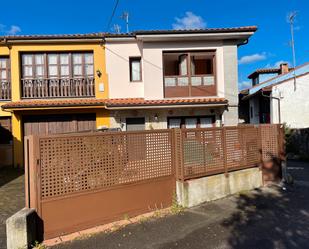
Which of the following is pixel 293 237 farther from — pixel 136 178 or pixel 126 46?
pixel 126 46

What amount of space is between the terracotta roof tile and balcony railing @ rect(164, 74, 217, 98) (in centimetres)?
46

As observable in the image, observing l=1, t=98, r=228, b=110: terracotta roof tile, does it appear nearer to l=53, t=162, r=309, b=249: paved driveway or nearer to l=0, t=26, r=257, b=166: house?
l=0, t=26, r=257, b=166: house

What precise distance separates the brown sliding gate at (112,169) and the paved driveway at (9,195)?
1.18m

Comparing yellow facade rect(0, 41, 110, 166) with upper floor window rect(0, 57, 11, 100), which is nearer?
yellow facade rect(0, 41, 110, 166)

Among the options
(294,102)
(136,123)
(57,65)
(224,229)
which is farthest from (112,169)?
(294,102)

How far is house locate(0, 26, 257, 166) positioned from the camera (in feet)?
43.6

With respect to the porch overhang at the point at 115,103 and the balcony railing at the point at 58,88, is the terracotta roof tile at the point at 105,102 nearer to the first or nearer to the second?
the porch overhang at the point at 115,103

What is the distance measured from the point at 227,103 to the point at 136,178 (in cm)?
857

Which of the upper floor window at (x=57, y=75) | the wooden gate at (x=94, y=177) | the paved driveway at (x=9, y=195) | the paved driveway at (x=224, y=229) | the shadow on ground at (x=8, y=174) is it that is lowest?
the paved driveway at (x=224, y=229)

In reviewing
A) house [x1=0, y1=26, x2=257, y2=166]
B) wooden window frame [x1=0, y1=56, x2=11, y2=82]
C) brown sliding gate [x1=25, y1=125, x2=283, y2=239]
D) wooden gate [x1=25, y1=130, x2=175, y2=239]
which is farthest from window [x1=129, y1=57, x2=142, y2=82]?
wooden gate [x1=25, y1=130, x2=175, y2=239]

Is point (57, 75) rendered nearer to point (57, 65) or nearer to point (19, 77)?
point (57, 65)

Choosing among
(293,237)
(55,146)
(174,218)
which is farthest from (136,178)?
(293,237)

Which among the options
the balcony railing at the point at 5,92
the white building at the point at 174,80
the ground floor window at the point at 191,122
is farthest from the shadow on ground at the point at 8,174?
the ground floor window at the point at 191,122

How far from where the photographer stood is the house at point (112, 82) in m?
13.3
